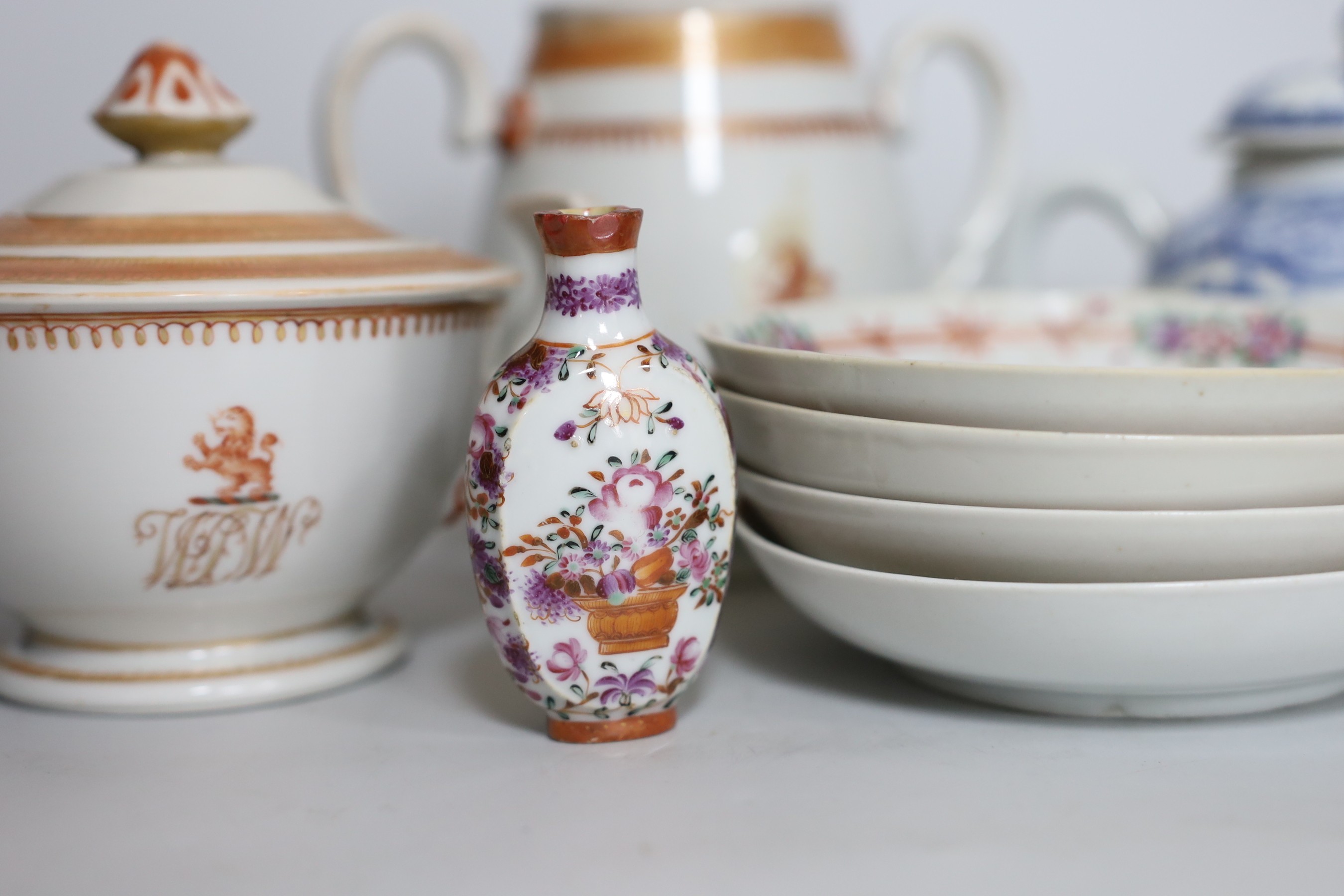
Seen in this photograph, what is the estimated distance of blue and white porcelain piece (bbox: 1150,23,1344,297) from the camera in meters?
0.91

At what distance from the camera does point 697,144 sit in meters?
0.84

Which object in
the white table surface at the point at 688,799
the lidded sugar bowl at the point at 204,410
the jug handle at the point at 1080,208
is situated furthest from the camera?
the jug handle at the point at 1080,208

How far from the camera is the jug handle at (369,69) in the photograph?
885mm

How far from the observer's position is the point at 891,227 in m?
0.91

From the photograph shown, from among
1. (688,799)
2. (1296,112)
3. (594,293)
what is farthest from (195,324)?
(1296,112)

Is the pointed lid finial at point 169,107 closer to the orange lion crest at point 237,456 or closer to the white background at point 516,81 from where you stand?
the orange lion crest at point 237,456

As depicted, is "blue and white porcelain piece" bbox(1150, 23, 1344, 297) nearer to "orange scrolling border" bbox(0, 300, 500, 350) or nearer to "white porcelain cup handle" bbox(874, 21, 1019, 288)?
"white porcelain cup handle" bbox(874, 21, 1019, 288)

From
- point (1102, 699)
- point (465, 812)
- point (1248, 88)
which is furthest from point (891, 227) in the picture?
point (465, 812)

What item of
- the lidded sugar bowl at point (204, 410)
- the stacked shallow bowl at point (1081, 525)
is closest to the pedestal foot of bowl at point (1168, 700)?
the stacked shallow bowl at point (1081, 525)

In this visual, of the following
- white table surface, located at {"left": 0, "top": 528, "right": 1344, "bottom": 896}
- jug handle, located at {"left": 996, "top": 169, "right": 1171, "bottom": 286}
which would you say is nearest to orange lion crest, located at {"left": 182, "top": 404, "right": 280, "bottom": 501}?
white table surface, located at {"left": 0, "top": 528, "right": 1344, "bottom": 896}

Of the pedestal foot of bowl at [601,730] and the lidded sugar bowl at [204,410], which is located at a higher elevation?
the lidded sugar bowl at [204,410]

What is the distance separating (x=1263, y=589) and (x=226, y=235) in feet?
1.49

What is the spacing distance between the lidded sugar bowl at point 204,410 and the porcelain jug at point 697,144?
0.55ft

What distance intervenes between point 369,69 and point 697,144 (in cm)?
22
